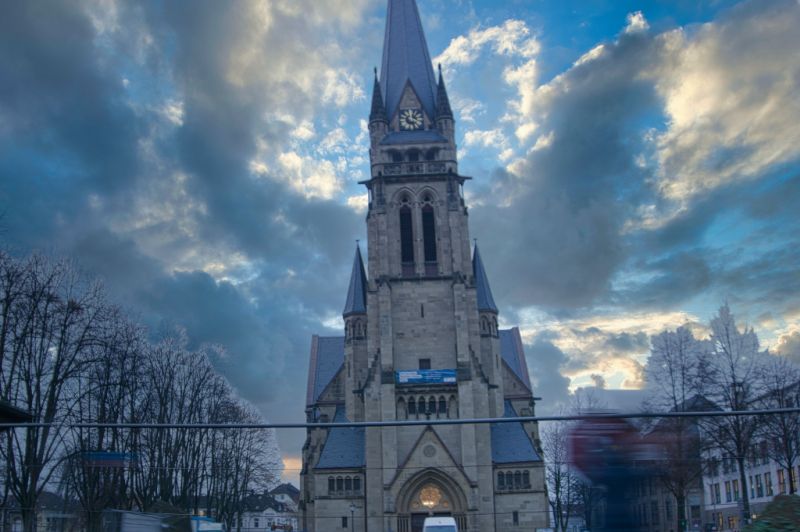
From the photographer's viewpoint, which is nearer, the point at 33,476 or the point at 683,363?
the point at 33,476

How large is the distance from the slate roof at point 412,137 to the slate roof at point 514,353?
932 inches

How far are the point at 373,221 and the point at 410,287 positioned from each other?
6.07 meters

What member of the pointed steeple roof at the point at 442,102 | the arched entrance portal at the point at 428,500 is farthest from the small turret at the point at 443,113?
the arched entrance portal at the point at 428,500

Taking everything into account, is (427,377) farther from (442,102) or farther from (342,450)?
(442,102)

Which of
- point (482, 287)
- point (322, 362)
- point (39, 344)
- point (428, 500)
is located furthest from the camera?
point (322, 362)

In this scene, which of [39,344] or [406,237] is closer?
[39,344]

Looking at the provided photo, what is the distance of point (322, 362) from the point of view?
77500 millimetres

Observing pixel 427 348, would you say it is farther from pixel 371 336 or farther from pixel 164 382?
pixel 164 382

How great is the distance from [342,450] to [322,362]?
20.8 metres

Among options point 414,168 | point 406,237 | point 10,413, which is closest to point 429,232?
point 406,237

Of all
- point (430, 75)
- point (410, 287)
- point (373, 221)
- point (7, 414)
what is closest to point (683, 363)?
point (410, 287)

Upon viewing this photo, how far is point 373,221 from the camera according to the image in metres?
60.8

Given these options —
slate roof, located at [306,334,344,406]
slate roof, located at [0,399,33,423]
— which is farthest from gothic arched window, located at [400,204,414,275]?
slate roof, located at [0,399,33,423]

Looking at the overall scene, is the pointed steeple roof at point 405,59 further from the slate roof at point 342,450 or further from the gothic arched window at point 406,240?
the slate roof at point 342,450
